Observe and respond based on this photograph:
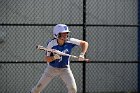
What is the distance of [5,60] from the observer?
10242 mm

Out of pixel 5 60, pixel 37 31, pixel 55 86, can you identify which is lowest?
pixel 55 86

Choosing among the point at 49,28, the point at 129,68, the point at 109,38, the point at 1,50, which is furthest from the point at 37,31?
the point at 129,68

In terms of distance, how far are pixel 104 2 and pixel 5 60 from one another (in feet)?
8.63

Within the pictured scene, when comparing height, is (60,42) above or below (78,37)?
above

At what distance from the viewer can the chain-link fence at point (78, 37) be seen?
403 inches

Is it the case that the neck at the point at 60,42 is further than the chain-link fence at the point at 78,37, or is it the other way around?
the chain-link fence at the point at 78,37

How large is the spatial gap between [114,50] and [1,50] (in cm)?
260

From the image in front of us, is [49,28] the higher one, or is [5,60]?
[49,28]

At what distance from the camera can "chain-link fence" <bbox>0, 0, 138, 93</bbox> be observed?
1024 centimetres

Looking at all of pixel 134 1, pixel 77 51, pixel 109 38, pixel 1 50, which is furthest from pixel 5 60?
pixel 134 1

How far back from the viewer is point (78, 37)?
10422 mm

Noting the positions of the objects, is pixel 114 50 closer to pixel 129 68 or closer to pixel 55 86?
pixel 129 68

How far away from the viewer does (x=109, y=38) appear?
1056 centimetres

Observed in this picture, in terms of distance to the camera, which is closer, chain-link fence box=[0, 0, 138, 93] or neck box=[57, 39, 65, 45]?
neck box=[57, 39, 65, 45]
